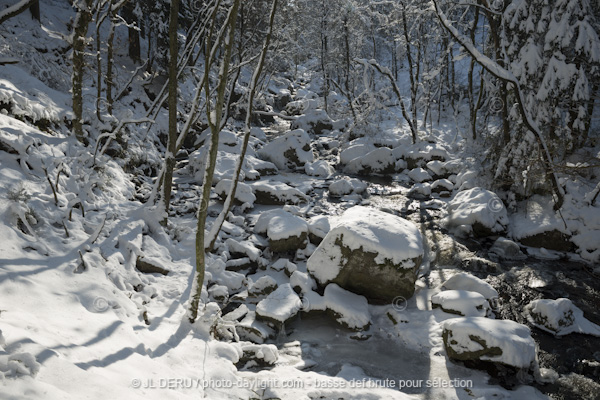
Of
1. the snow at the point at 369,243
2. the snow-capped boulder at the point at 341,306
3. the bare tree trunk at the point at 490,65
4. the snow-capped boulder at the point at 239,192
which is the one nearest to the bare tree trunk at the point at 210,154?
the snow-capped boulder at the point at 341,306

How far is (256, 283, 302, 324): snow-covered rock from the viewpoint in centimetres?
632

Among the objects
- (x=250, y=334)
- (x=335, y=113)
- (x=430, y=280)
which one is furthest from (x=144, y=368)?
(x=335, y=113)

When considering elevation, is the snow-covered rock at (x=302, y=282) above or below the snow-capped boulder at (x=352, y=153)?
below

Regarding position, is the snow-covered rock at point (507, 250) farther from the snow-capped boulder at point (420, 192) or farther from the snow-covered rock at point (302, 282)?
the snow-covered rock at point (302, 282)

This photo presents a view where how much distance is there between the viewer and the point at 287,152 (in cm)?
1689

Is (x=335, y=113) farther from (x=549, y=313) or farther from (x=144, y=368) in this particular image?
(x=144, y=368)

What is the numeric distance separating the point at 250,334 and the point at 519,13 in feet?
34.6

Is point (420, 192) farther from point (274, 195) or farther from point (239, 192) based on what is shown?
point (239, 192)

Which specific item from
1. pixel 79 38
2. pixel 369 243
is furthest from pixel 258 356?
pixel 79 38

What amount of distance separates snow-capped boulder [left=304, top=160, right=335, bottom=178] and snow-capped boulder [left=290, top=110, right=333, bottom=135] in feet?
22.7

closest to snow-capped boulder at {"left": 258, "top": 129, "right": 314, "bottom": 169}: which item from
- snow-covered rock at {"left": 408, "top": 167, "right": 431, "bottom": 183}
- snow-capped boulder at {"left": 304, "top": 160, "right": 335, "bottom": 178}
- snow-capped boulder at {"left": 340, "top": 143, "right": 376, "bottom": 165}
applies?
snow-capped boulder at {"left": 304, "top": 160, "right": 335, "bottom": 178}

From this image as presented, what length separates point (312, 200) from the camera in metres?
13.0

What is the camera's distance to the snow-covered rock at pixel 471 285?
279 inches

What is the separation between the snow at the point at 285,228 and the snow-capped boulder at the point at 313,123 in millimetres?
14365
